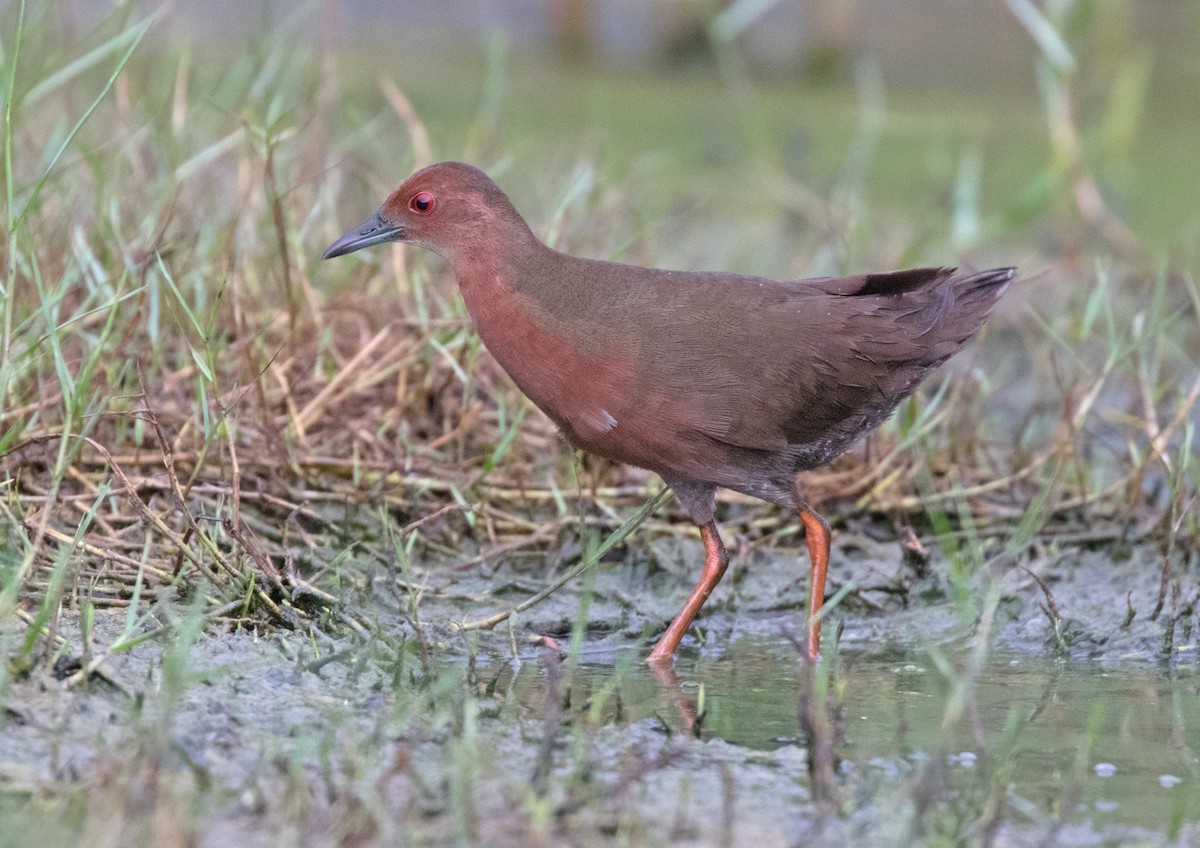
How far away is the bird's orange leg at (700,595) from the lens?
3.80 meters

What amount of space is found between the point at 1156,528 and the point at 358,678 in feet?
7.46

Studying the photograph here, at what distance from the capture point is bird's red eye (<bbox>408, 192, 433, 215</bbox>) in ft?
12.8

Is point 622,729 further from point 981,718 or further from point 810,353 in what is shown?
point 810,353

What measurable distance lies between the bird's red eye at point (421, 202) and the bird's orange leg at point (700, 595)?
1013mm

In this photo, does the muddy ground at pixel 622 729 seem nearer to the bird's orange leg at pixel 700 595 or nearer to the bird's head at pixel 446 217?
the bird's orange leg at pixel 700 595

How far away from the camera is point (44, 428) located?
393 cm

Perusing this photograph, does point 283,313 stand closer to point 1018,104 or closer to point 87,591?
point 87,591

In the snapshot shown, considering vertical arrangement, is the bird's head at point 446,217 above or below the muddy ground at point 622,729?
above

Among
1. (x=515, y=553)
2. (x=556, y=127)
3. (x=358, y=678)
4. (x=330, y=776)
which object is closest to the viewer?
(x=330, y=776)

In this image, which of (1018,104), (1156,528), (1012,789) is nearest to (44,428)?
(1012,789)

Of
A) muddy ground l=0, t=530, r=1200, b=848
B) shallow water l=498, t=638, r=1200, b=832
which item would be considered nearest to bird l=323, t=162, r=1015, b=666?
shallow water l=498, t=638, r=1200, b=832

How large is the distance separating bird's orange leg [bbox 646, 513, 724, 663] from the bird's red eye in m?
1.01

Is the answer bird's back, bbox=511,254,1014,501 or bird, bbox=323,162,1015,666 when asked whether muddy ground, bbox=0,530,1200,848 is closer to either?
bird, bbox=323,162,1015,666

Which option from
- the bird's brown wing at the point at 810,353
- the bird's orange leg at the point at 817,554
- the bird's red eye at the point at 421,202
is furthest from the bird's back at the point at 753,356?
the bird's red eye at the point at 421,202
